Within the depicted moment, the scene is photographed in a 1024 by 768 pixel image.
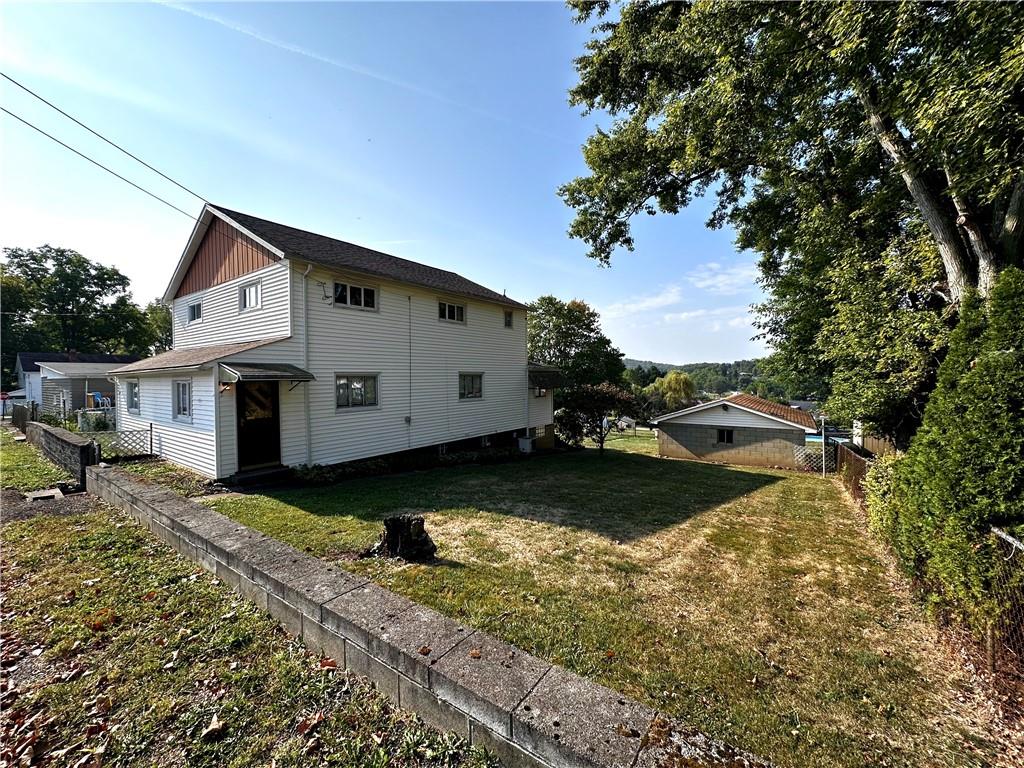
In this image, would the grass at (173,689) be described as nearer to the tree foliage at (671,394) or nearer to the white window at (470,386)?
the white window at (470,386)

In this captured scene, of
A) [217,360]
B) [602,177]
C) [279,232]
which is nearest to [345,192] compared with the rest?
[279,232]

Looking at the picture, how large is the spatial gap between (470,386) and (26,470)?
12050mm

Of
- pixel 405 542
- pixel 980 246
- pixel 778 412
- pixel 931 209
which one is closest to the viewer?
pixel 405 542

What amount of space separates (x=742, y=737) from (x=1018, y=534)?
274cm

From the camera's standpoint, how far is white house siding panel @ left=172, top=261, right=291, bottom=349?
31.9 feet

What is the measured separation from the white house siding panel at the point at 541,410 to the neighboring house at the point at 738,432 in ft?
21.2

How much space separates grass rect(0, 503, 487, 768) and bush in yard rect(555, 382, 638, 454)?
50.1 feet

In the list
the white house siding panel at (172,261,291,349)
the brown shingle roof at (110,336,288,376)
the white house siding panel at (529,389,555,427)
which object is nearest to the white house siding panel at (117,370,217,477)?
the brown shingle roof at (110,336,288,376)

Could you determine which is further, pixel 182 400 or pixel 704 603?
pixel 182 400

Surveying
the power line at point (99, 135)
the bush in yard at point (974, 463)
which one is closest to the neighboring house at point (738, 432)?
the bush in yard at point (974, 463)

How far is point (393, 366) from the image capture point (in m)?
11.7

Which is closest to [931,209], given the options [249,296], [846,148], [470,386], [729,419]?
[846,148]

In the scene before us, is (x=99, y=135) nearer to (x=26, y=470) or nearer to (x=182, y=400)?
(x=182, y=400)

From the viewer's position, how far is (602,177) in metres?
10.3
